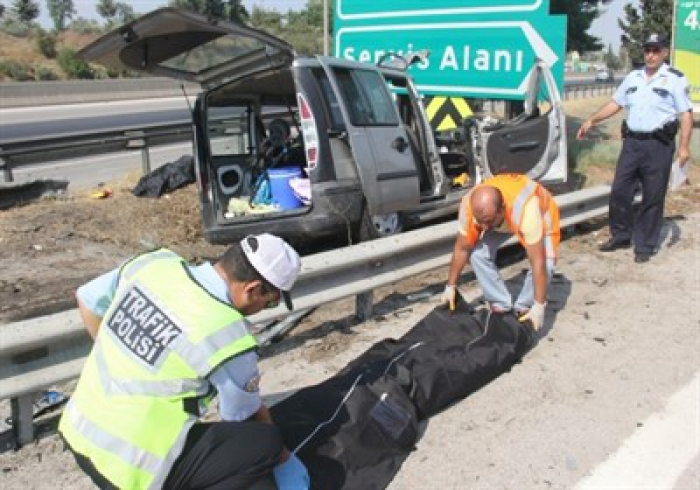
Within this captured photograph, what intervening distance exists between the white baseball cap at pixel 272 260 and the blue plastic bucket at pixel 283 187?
13.3 feet

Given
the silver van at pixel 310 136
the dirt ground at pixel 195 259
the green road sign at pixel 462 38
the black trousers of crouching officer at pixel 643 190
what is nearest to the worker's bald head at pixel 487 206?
the dirt ground at pixel 195 259

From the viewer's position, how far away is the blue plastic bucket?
644 cm

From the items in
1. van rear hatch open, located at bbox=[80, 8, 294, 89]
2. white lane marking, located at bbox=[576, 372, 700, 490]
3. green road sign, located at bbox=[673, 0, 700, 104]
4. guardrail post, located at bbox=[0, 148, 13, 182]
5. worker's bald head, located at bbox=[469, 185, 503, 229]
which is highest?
green road sign, located at bbox=[673, 0, 700, 104]

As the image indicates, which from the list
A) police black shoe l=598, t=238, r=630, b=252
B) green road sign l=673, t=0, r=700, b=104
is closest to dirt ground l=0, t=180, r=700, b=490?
police black shoe l=598, t=238, r=630, b=252

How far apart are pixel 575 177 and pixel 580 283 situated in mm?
5521

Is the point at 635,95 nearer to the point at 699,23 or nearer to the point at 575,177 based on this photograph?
the point at 575,177

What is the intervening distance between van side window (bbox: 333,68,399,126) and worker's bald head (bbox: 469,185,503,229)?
6.66ft

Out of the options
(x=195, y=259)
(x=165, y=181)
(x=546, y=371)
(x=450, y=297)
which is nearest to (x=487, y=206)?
A: (x=450, y=297)

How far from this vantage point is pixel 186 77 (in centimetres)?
635

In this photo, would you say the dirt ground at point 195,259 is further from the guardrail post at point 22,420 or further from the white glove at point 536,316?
the white glove at point 536,316

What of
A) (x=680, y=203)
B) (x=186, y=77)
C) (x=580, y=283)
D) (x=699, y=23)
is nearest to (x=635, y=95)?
(x=580, y=283)

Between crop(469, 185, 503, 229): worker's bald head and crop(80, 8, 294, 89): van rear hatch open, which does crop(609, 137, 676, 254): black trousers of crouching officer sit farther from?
crop(80, 8, 294, 89): van rear hatch open

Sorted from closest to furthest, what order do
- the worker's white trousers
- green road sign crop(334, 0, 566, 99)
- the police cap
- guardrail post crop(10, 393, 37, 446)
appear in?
guardrail post crop(10, 393, 37, 446) < the worker's white trousers < the police cap < green road sign crop(334, 0, 566, 99)

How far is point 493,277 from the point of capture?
4648mm
